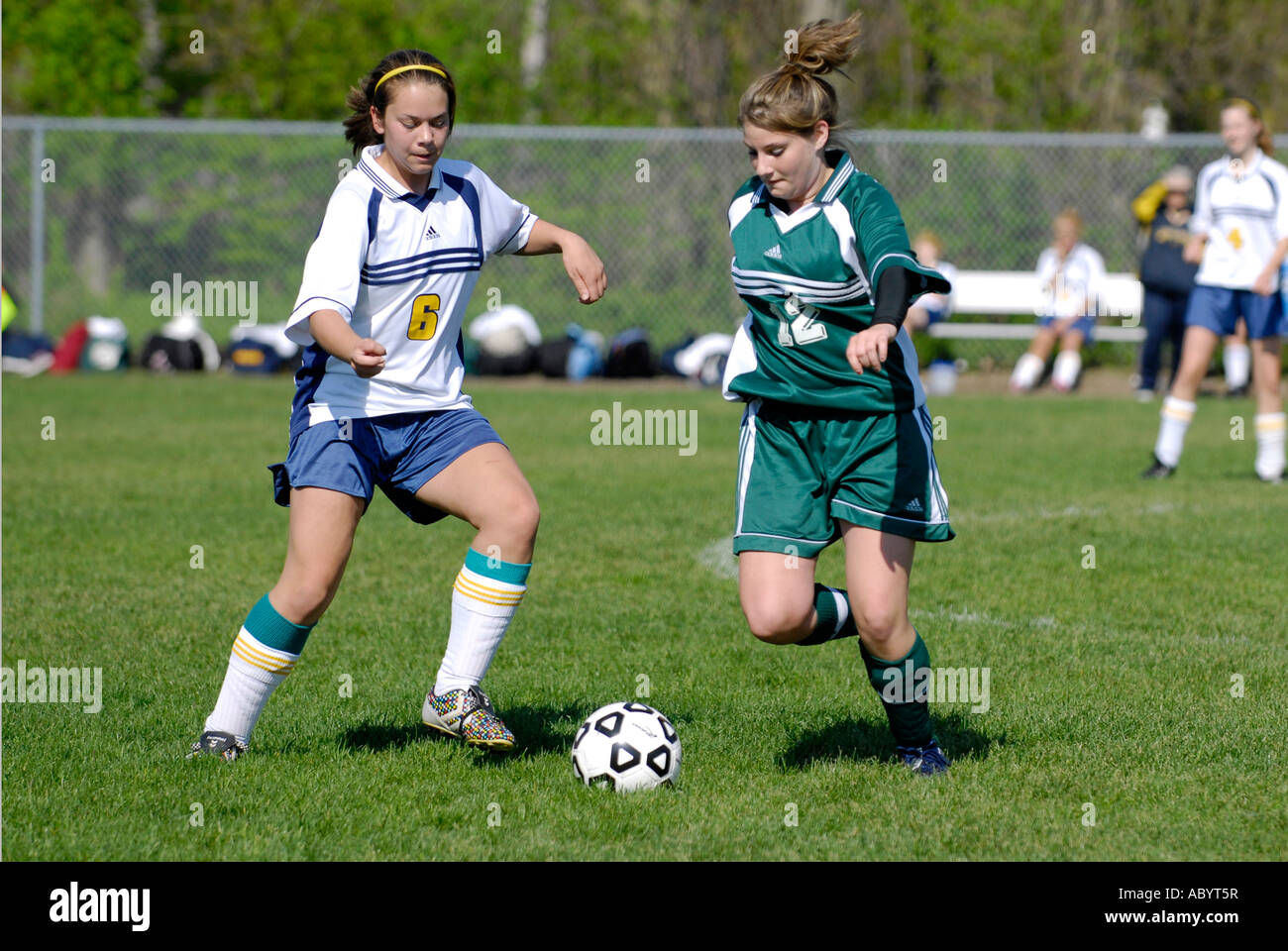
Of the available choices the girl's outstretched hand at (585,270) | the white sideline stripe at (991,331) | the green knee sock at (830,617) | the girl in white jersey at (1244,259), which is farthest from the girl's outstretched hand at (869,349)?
the white sideline stripe at (991,331)

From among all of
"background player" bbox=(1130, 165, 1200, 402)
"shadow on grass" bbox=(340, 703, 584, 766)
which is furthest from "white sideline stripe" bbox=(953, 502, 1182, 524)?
"background player" bbox=(1130, 165, 1200, 402)

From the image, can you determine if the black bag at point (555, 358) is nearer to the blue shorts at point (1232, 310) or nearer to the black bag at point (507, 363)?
the black bag at point (507, 363)

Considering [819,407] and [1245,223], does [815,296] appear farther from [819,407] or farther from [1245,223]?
[1245,223]

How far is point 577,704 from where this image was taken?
→ 5.27 m

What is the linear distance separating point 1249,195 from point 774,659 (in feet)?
19.8

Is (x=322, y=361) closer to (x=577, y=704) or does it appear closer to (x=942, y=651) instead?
(x=577, y=704)

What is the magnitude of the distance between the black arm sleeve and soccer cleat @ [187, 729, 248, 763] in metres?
2.29

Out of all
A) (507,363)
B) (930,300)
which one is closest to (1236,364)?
(930,300)

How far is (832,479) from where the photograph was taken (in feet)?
14.3

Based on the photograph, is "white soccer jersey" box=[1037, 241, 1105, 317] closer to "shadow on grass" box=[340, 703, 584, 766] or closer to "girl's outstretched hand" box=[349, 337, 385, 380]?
"shadow on grass" box=[340, 703, 584, 766]

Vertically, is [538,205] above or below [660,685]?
above

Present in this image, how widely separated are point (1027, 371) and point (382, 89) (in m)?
14.0

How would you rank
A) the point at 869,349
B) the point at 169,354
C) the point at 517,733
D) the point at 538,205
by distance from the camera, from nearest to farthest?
the point at 869,349
the point at 517,733
the point at 169,354
the point at 538,205
